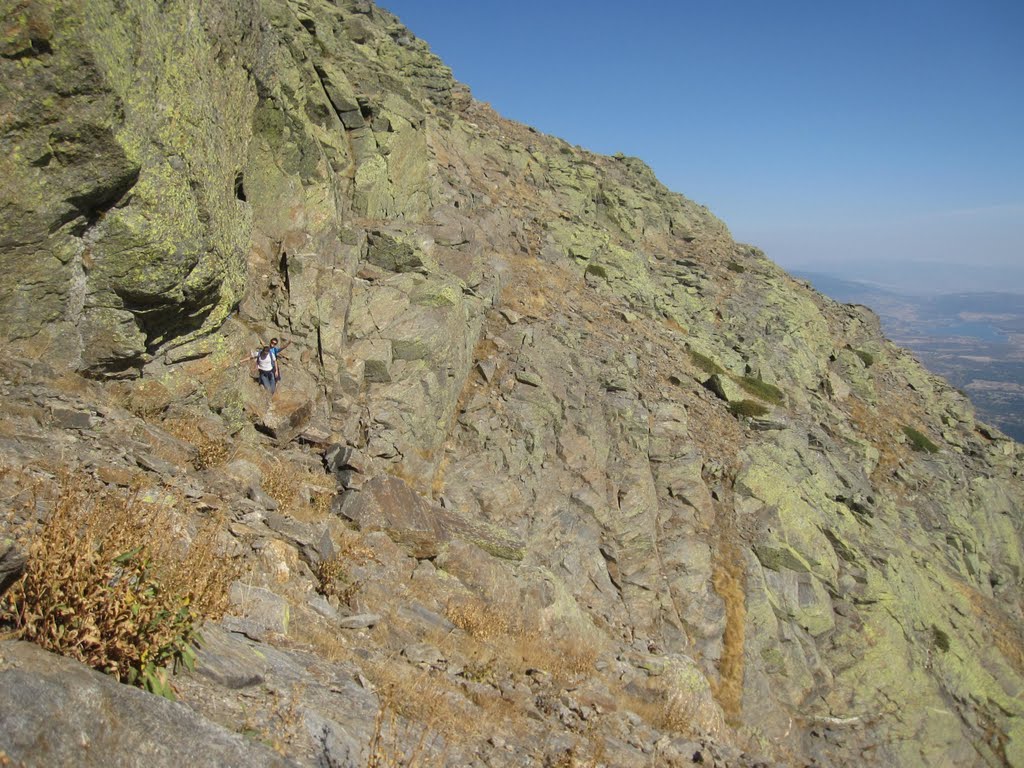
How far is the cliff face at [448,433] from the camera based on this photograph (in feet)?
28.2

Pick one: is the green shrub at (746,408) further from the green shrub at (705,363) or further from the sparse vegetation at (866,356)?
the sparse vegetation at (866,356)

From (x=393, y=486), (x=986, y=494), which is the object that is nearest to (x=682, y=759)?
(x=393, y=486)

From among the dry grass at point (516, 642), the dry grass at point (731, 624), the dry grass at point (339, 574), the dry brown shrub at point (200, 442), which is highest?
the dry brown shrub at point (200, 442)

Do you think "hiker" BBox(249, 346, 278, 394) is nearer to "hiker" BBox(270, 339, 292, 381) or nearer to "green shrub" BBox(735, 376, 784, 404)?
"hiker" BBox(270, 339, 292, 381)

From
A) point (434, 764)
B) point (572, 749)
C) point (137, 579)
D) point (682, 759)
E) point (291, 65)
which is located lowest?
point (682, 759)

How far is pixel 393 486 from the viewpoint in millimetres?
12484

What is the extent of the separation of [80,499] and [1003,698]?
2979cm

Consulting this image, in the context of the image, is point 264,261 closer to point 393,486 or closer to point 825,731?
point 393,486

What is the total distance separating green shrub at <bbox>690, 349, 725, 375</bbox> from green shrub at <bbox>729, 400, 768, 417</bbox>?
2.88m

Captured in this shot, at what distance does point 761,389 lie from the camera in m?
29.3

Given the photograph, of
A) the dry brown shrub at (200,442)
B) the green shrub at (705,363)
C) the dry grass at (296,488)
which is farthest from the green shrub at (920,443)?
the dry brown shrub at (200,442)

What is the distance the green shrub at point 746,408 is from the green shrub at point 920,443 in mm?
16651

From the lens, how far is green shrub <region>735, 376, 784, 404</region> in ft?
93.9

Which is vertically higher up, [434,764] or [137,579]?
[137,579]
